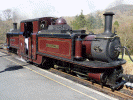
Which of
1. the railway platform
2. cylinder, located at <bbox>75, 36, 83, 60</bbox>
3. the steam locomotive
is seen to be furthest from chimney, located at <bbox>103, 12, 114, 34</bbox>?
the railway platform

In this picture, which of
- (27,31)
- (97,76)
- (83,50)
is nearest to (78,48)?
(83,50)

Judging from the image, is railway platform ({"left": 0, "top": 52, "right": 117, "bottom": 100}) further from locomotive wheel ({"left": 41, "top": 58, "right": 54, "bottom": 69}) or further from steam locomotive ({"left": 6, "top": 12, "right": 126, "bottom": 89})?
locomotive wheel ({"left": 41, "top": 58, "right": 54, "bottom": 69})

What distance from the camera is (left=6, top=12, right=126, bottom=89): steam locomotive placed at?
5.76m

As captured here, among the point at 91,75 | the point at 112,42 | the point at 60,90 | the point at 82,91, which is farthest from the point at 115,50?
the point at 60,90

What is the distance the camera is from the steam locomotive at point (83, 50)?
5.76m

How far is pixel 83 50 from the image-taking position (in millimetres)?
6730

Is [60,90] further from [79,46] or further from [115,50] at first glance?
[115,50]

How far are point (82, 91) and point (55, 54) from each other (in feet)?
9.28

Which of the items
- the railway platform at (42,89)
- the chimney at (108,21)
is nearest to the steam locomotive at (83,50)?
the chimney at (108,21)

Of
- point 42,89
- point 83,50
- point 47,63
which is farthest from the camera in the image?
point 47,63

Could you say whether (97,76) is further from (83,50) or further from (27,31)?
(27,31)

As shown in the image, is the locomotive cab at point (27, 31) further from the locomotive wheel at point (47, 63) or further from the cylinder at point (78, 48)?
the cylinder at point (78, 48)

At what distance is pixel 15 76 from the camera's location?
7.16 metres

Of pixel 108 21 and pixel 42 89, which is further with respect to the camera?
pixel 108 21
